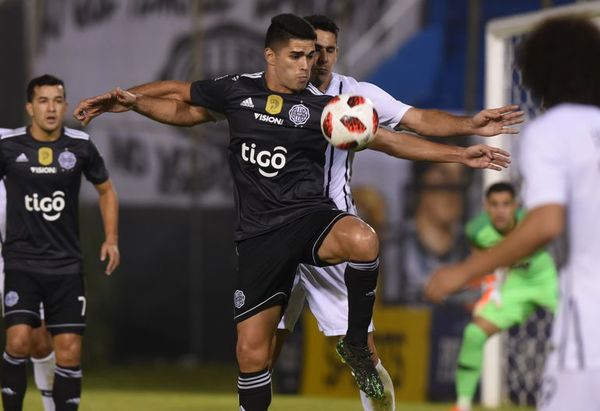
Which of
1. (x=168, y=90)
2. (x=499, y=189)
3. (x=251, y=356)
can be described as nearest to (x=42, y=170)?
(x=168, y=90)

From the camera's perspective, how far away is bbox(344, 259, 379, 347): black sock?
5.76 m

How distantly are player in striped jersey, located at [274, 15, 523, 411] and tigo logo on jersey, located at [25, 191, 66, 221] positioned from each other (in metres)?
1.54

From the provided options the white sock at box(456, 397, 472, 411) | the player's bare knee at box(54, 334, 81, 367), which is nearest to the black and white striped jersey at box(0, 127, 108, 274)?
the player's bare knee at box(54, 334, 81, 367)

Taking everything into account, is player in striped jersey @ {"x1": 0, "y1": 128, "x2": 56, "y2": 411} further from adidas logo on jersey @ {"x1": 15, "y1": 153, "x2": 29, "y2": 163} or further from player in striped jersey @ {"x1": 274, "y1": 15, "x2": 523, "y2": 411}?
player in striped jersey @ {"x1": 274, "y1": 15, "x2": 523, "y2": 411}

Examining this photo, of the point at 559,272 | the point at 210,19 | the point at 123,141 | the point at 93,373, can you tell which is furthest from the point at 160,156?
the point at 559,272

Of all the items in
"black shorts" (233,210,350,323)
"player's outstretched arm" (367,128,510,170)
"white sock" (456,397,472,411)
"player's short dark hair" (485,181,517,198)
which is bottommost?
"white sock" (456,397,472,411)

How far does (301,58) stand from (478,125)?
90 centimetres

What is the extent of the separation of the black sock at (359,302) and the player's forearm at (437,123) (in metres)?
0.76

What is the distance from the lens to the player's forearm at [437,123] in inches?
233

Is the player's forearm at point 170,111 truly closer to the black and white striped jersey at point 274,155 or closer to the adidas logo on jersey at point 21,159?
the black and white striped jersey at point 274,155

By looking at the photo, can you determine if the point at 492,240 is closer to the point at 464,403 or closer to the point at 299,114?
the point at 464,403

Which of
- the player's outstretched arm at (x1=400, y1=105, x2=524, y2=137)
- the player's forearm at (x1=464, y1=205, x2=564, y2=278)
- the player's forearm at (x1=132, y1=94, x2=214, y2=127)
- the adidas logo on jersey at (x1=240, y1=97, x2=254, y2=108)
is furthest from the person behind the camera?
the player's forearm at (x1=132, y1=94, x2=214, y2=127)

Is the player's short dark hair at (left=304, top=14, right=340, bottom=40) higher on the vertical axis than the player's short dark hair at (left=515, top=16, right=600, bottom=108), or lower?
higher

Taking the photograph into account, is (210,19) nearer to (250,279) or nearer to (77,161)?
(77,161)
